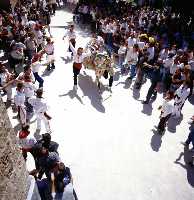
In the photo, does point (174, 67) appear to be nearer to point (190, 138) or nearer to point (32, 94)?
point (190, 138)

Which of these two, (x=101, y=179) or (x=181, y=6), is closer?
(x=101, y=179)

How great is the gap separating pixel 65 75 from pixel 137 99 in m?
3.34

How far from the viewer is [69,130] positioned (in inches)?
421

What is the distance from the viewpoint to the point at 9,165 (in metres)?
4.94

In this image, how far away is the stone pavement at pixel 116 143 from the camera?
901 centimetres

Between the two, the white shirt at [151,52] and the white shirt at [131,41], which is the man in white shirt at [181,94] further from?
the white shirt at [131,41]

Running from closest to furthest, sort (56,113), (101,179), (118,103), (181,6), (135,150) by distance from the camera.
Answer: (101,179) → (135,150) → (56,113) → (118,103) → (181,6)

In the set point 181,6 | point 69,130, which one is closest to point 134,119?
point 69,130

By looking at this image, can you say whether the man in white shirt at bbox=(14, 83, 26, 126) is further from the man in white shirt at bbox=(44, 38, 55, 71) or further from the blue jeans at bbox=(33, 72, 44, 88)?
the man in white shirt at bbox=(44, 38, 55, 71)

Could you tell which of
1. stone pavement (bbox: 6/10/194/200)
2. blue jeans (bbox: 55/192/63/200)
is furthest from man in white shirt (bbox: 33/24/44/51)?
blue jeans (bbox: 55/192/63/200)

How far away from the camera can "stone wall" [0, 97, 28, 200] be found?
4684 mm

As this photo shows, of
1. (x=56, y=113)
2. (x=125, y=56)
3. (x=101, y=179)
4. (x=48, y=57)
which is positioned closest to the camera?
(x=101, y=179)

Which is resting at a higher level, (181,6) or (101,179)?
(181,6)

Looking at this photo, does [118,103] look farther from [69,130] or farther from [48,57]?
[48,57]
